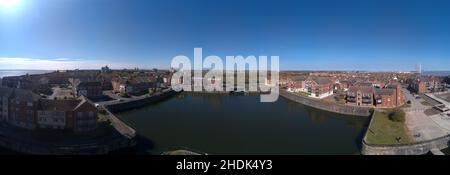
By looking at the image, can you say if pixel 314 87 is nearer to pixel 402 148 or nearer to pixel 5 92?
pixel 402 148

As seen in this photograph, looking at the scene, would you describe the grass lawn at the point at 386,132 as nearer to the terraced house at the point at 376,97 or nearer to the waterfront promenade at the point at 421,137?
the waterfront promenade at the point at 421,137

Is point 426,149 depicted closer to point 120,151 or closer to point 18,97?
point 120,151

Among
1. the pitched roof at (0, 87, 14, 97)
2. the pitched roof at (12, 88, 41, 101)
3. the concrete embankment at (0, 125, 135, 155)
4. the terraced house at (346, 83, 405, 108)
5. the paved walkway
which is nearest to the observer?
the concrete embankment at (0, 125, 135, 155)

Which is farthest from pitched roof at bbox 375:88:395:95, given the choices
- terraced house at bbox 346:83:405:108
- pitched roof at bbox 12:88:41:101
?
pitched roof at bbox 12:88:41:101

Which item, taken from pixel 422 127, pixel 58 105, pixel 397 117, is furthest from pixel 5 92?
pixel 422 127

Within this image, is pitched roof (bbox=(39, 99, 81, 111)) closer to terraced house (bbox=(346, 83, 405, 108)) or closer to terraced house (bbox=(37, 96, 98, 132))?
terraced house (bbox=(37, 96, 98, 132))
